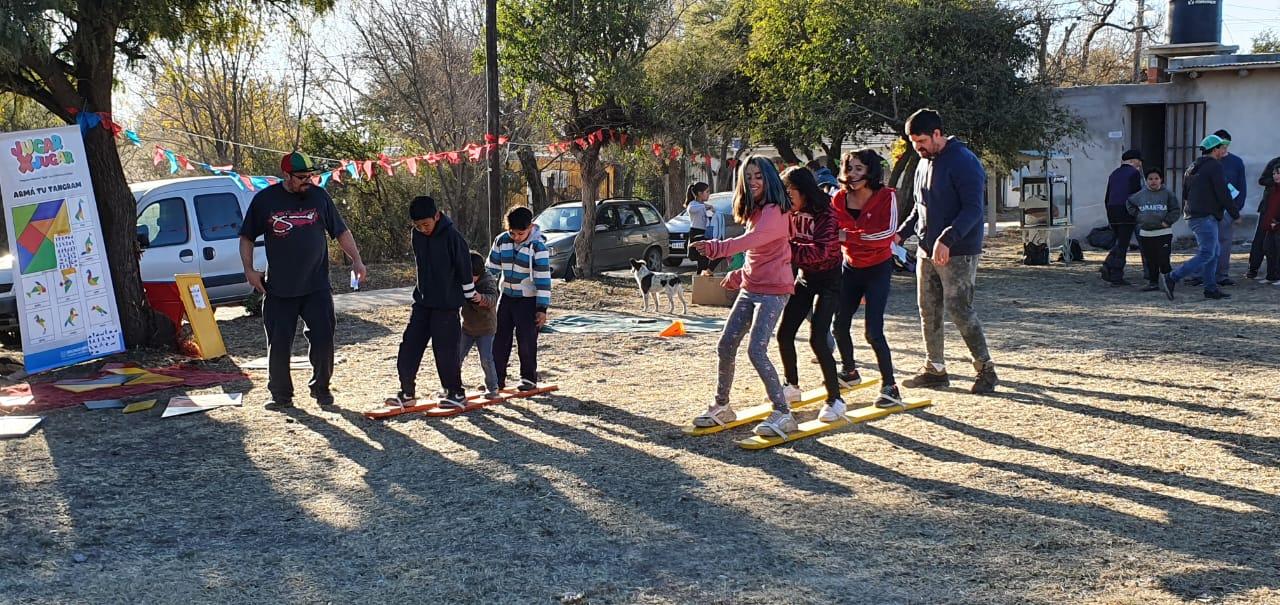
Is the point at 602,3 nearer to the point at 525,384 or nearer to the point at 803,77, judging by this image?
the point at 803,77

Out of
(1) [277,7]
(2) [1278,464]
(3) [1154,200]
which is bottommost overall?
(2) [1278,464]

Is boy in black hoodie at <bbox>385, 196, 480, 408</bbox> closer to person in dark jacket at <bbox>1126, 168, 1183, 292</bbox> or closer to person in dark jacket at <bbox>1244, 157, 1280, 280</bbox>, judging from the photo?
person in dark jacket at <bbox>1126, 168, 1183, 292</bbox>

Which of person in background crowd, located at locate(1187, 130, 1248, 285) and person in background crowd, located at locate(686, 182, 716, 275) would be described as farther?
person in background crowd, located at locate(686, 182, 716, 275)

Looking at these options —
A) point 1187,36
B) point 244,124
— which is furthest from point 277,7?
point 1187,36

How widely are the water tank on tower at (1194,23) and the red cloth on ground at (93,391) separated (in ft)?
68.2

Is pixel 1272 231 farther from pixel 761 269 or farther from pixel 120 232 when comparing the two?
pixel 120 232

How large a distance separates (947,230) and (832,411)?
1435 millimetres

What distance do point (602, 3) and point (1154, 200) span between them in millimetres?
8314

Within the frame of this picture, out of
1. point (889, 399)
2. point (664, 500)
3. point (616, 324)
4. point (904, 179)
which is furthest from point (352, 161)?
point (664, 500)

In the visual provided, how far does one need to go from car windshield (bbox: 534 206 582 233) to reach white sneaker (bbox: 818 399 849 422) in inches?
502

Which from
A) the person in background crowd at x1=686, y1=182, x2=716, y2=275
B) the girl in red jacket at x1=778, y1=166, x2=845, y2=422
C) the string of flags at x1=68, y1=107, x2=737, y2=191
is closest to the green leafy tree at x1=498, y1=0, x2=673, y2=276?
the string of flags at x1=68, y1=107, x2=737, y2=191

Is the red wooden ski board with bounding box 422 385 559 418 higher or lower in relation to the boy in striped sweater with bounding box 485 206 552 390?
lower

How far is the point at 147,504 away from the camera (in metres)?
5.71

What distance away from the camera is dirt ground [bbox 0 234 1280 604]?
4457 millimetres
